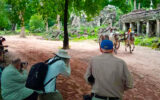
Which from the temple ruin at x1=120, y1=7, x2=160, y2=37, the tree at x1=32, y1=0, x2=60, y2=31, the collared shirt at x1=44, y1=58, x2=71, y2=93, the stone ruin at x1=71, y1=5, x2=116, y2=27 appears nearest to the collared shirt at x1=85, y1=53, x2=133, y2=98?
the collared shirt at x1=44, y1=58, x2=71, y2=93

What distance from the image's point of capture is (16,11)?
42.4 feet

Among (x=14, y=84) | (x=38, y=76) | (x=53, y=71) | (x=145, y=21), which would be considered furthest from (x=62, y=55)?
(x=145, y=21)

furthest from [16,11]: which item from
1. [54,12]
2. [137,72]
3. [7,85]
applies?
[7,85]

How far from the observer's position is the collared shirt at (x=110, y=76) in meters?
2.98

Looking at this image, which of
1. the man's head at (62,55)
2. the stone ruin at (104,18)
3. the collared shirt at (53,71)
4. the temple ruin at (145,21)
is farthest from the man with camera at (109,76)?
the stone ruin at (104,18)

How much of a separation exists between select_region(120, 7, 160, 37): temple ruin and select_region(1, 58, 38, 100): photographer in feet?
88.4

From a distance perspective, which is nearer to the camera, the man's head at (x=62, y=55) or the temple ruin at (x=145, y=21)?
the man's head at (x=62, y=55)

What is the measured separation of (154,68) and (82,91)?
6387 mm

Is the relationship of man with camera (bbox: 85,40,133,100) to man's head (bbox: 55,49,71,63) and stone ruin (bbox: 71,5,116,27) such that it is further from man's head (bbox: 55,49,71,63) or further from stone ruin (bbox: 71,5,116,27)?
stone ruin (bbox: 71,5,116,27)

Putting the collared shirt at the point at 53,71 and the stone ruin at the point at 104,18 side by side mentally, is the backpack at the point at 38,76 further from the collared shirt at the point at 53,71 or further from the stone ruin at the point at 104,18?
the stone ruin at the point at 104,18

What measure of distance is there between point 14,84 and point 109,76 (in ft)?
5.77

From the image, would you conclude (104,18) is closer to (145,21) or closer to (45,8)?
(145,21)

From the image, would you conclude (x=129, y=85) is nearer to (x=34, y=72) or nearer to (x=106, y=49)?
(x=106, y=49)

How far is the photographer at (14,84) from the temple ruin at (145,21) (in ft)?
88.4
